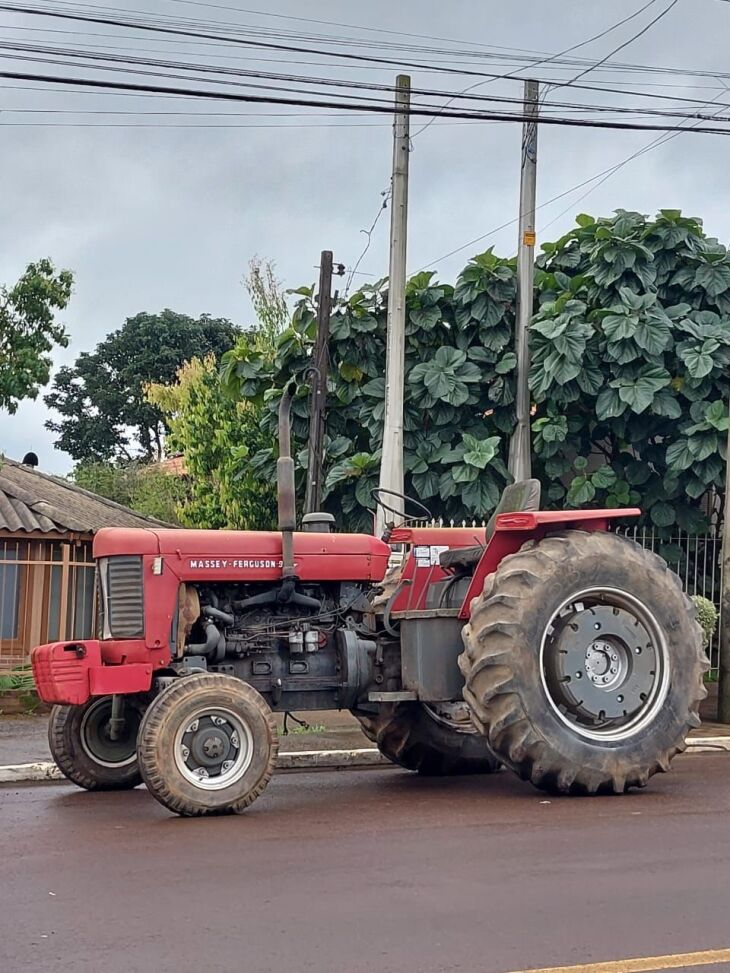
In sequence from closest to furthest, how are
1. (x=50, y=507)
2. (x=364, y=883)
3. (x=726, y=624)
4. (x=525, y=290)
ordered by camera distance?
(x=364, y=883), (x=726, y=624), (x=525, y=290), (x=50, y=507)

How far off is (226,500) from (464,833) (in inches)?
868

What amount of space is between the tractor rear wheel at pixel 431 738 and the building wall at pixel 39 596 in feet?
32.1

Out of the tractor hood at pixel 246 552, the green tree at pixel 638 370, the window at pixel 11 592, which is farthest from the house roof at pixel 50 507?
the tractor hood at pixel 246 552

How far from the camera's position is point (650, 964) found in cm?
496

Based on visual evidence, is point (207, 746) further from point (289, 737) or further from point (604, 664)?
point (289, 737)

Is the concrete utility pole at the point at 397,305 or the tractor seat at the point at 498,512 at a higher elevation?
the concrete utility pole at the point at 397,305

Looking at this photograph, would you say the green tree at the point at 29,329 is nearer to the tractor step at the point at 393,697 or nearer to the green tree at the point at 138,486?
the tractor step at the point at 393,697

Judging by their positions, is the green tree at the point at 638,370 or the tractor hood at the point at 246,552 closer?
the tractor hood at the point at 246,552

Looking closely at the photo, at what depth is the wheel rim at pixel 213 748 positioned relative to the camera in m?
A: 8.16

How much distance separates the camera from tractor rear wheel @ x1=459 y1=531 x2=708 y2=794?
868cm

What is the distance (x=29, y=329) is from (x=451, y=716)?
27.6 ft

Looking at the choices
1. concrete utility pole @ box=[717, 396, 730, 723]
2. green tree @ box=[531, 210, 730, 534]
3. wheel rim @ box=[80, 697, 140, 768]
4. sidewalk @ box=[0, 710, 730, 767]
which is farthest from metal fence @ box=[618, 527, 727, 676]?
wheel rim @ box=[80, 697, 140, 768]

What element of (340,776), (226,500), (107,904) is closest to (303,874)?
(107,904)

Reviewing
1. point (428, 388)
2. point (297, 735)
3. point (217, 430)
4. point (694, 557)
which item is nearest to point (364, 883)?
point (297, 735)
